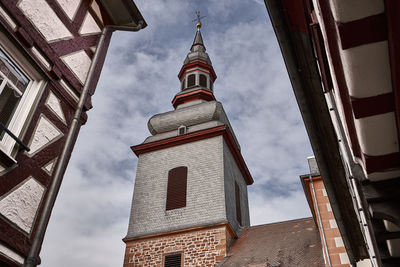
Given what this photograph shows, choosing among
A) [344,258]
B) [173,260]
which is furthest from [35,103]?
[173,260]

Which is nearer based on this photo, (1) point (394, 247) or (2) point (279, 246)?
(1) point (394, 247)

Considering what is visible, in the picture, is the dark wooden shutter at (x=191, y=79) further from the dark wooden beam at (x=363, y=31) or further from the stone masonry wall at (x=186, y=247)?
the dark wooden beam at (x=363, y=31)

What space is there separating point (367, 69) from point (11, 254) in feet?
14.0

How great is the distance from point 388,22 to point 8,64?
4917 mm

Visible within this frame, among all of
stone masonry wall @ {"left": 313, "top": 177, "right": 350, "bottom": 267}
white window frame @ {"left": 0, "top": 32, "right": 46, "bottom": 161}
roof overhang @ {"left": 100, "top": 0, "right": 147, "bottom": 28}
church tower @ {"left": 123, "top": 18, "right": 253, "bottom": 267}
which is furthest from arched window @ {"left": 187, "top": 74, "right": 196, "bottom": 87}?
white window frame @ {"left": 0, "top": 32, "right": 46, "bottom": 161}

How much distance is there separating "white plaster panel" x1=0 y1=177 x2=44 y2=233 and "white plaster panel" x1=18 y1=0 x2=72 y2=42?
93.5 inches

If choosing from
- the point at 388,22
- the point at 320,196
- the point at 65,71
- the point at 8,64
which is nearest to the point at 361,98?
the point at 388,22

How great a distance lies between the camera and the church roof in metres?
13.2

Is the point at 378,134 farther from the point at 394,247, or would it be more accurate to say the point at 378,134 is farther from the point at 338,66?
the point at 394,247

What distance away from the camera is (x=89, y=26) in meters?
7.36

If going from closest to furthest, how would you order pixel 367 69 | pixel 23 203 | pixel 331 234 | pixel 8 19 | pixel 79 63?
pixel 367 69 → pixel 23 203 → pixel 8 19 → pixel 79 63 → pixel 331 234

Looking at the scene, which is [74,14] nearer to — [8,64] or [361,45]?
[8,64]

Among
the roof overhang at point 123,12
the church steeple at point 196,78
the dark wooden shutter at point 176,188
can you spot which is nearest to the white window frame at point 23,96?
the roof overhang at point 123,12

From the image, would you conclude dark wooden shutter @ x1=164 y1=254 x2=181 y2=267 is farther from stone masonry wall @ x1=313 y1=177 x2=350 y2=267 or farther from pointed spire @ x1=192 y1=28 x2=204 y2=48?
pointed spire @ x1=192 y1=28 x2=204 y2=48
